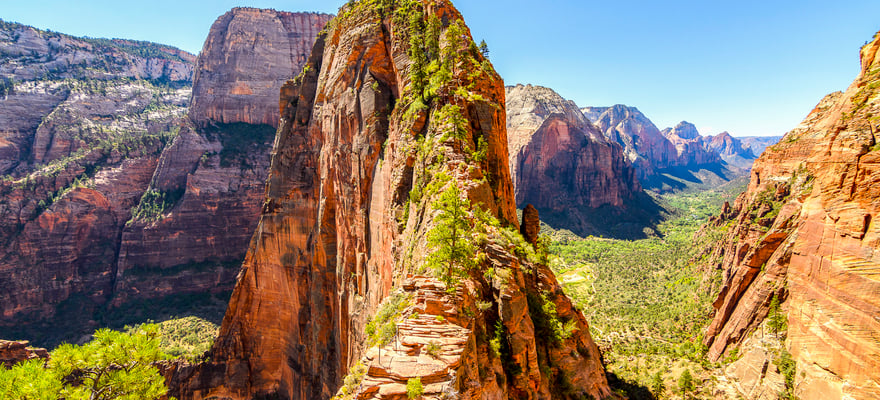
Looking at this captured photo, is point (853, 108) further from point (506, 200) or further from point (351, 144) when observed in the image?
point (351, 144)

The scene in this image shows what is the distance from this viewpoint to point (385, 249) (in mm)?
24391

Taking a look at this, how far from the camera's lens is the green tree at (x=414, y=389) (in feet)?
34.3

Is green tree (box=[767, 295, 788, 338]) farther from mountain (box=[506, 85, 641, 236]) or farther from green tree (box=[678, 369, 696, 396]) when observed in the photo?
mountain (box=[506, 85, 641, 236])

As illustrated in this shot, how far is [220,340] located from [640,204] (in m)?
162

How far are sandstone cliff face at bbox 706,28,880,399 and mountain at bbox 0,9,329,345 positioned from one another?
10074 centimetres

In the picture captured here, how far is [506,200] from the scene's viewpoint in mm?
23531

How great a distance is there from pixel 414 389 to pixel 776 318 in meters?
40.4

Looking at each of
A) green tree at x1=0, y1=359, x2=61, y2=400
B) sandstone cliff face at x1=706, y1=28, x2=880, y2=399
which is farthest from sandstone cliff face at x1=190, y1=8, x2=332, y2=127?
sandstone cliff face at x1=706, y1=28, x2=880, y2=399

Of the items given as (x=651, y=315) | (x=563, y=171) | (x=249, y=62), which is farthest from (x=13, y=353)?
(x=563, y=171)

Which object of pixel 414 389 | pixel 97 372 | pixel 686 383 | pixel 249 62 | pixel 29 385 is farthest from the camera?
pixel 249 62

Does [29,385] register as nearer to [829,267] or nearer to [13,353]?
[829,267]

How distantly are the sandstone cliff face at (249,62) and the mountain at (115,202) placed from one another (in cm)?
76

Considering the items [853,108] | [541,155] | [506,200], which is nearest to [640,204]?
[541,155]

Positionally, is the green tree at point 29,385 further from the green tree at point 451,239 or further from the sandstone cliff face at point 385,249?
the green tree at point 451,239
